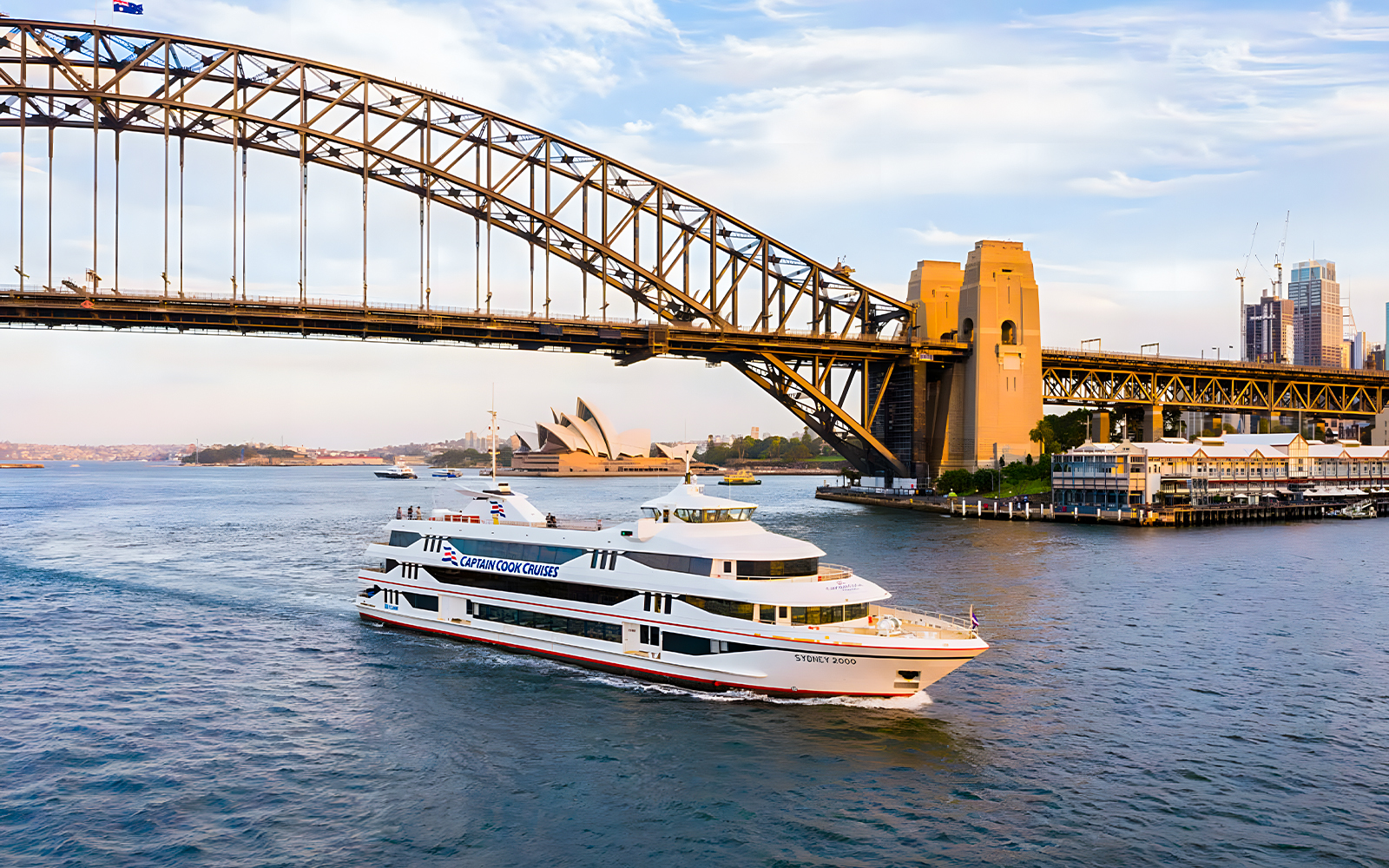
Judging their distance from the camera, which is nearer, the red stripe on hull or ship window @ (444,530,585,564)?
the red stripe on hull

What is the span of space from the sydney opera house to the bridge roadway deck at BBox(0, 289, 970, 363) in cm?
10639

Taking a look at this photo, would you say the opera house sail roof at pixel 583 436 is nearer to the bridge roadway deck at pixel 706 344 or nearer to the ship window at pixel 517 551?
the bridge roadway deck at pixel 706 344

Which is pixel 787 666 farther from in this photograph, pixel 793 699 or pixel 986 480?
pixel 986 480

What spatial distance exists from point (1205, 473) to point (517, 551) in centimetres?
7138

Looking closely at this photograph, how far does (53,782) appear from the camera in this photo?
1833cm

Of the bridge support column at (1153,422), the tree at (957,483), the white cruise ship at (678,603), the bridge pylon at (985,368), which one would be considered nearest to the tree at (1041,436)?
the bridge pylon at (985,368)

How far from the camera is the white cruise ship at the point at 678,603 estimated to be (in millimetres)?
22453

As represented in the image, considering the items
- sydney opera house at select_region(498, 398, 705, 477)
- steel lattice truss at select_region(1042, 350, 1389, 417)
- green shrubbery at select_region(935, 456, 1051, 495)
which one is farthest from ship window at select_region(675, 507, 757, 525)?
sydney opera house at select_region(498, 398, 705, 477)

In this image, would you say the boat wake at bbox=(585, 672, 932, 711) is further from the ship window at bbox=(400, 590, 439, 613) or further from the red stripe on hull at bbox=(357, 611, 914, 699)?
the ship window at bbox=(400, 590, 439, 613)

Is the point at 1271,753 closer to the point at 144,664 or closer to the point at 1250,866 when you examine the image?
the point at 1250,866

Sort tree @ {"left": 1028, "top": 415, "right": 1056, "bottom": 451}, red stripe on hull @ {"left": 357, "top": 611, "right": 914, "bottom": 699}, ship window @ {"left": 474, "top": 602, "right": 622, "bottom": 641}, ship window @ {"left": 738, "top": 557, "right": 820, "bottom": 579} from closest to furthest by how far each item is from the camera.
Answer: red stripe on hull @ {"left": 357, "top": 611, "right": 914, "bottom": 699}
ship window @ {"left": 738, "top": 557, "right": 820, "bottom": 579}
ship window @ {"left": 474, "top": 602, "right": 622, "bottom": 641}
tree @ {"left": 1028, "top": 415, "right": 1056, "bottom": 451}

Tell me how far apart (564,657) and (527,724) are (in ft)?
17.7

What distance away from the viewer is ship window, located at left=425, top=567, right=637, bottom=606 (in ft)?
84.9

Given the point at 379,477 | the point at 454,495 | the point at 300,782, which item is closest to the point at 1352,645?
the point at 300,782
